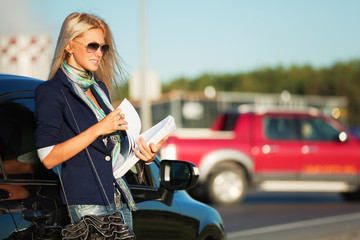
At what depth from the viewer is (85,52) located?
113 inches

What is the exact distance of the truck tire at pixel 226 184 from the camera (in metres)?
13.1

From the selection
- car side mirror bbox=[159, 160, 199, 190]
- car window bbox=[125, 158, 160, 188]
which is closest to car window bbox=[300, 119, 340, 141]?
car window bbox=[125, 158, 160, 188]

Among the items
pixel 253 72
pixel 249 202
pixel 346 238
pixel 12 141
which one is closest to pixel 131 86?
pixel 249 202

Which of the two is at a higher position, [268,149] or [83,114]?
[83,114]

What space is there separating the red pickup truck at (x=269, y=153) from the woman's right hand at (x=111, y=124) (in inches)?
390

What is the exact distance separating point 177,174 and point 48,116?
1.03 metres

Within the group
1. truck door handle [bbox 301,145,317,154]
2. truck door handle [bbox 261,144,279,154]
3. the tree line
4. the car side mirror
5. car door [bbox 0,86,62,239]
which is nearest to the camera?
car door [bbox 0,86,62,239]

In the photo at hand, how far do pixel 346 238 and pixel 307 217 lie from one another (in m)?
2.83

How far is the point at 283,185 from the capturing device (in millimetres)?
Result: 13398

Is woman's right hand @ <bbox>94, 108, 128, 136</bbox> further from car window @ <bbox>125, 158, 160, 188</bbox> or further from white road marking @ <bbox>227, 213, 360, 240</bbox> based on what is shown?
white road marking @ <bbox>227, 213, 360, 240</bbox>

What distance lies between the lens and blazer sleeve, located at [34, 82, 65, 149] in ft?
8.63

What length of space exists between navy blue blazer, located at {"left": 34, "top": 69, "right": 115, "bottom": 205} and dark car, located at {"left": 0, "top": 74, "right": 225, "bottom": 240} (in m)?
0.16

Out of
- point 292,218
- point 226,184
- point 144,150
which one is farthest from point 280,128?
point 144,150

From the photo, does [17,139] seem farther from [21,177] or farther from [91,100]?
[91,100]
